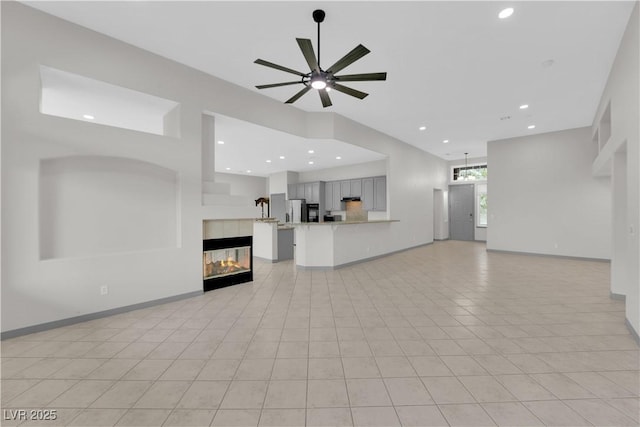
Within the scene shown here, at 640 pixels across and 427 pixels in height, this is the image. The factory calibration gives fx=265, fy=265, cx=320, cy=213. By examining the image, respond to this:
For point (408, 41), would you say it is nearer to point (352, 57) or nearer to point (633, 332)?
point (352, 57)

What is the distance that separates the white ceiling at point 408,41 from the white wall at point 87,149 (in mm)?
242

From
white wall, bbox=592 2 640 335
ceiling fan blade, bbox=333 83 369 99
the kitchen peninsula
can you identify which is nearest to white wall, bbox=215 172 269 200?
the kitchen peninsula

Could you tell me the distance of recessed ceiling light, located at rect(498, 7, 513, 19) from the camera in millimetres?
2809

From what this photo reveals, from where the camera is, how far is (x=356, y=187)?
334 inches

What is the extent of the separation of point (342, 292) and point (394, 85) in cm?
359

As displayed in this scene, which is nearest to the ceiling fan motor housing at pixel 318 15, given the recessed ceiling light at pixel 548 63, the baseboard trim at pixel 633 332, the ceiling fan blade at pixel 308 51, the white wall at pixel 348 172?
the ceiling fan blade at pixel 308 51

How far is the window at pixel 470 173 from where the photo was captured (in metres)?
10.3

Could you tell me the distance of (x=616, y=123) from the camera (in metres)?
3.34

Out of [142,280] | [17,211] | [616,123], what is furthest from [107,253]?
[616,123]

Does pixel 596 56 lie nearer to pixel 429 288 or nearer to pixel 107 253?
pixel 429 288

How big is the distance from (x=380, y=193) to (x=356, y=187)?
0.91 meters

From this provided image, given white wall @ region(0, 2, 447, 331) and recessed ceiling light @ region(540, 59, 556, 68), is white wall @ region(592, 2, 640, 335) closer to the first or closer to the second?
recessed ceiling light @ region(540, 59, 556, 68)

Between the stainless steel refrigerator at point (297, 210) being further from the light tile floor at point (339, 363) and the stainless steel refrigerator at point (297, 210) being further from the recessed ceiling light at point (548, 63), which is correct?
the recessed ceiling light at point (548, 63)

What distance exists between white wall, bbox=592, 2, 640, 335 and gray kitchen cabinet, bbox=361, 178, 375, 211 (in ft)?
16.5
